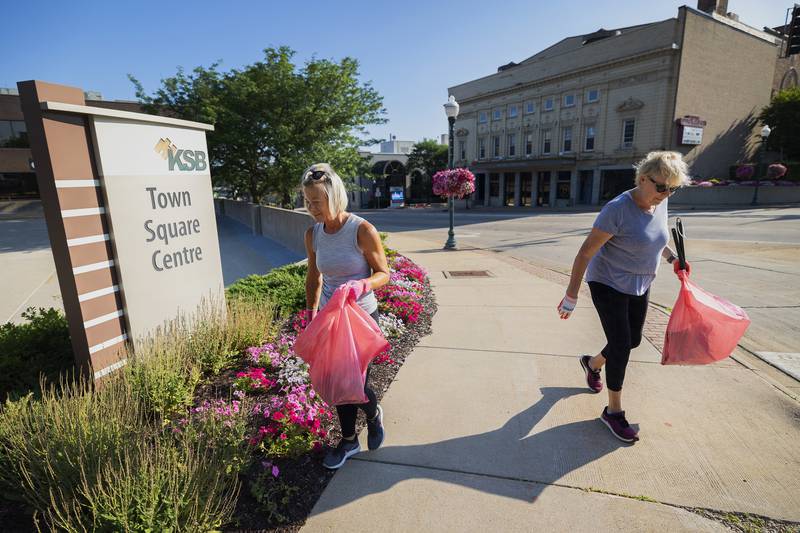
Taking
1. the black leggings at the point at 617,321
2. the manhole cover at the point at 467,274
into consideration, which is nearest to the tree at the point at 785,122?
the manhole cover at the point at 467,274

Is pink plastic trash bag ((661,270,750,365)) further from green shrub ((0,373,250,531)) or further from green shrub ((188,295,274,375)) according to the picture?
green shrub ((188,295,274,375))

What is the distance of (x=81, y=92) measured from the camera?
3584 millimetres

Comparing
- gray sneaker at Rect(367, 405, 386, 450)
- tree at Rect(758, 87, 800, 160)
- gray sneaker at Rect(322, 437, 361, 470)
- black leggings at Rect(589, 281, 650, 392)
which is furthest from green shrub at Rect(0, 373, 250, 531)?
tree at Rect(758, 87, 800, 160)

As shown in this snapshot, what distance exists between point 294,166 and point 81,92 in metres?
15.5

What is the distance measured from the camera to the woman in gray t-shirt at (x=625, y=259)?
2805 millimetres

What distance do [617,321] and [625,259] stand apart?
447 millimetres

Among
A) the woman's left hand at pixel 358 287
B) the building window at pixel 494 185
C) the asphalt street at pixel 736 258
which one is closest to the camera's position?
the woman's left hand at pixel 358 287

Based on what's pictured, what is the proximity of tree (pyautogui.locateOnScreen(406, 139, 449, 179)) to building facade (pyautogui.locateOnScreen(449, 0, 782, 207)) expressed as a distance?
7843 mm

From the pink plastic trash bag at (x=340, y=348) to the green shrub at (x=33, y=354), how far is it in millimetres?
2275

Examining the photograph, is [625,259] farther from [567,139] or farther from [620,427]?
[567,139]

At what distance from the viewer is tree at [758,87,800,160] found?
103 feet

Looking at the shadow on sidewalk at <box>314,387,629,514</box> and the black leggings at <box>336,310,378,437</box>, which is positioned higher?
the black leggings at <box>336,310,378,437</box>

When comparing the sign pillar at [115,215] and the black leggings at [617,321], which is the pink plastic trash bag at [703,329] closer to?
the black leggings at [617,321]

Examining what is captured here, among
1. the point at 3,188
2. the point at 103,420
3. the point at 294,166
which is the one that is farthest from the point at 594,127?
the point at 3,188
